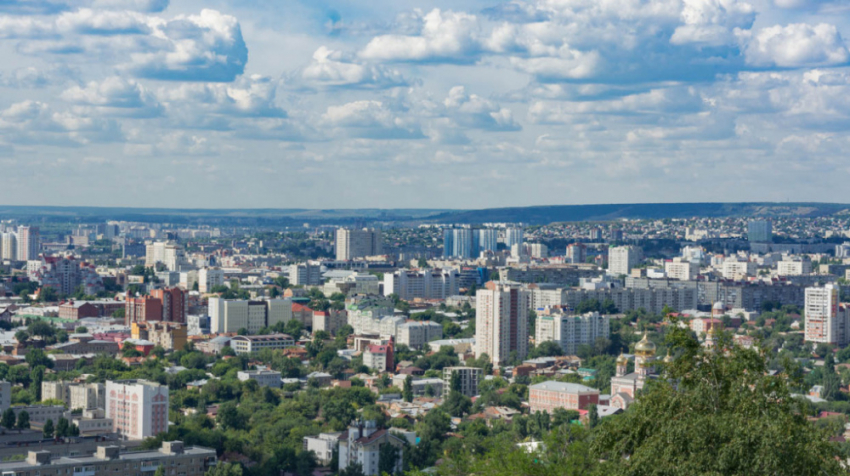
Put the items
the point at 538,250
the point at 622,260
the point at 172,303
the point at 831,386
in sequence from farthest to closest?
the point at 538,250 → the point at 622,260 → the point at 172,303 → the point at 831,386

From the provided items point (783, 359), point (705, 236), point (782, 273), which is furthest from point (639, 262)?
point (783, 359)

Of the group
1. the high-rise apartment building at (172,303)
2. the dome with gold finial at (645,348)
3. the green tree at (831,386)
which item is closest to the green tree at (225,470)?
the dome with gold finial at (645,348)

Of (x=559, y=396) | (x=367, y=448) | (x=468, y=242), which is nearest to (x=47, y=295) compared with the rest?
(x=559, y=396)

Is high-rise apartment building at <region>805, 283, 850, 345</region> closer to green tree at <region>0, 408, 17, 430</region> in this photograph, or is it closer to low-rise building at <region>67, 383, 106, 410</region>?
low-rise building at <region>67, 383, 106, 410</region>

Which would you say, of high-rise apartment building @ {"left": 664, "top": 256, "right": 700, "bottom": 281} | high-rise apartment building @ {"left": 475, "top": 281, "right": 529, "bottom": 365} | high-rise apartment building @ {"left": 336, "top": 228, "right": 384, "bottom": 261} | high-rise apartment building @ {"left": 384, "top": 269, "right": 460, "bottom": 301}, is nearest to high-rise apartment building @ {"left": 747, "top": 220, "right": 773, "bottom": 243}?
high-rise apartment building @ {"left": 336, "top": 228, "right": 384, "bottom": 261}

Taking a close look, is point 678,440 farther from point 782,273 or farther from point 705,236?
point 705,236

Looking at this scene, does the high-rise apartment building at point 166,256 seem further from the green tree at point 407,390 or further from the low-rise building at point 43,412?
the low-rise building at point 43,412

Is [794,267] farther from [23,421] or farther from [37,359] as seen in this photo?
[23,421]
